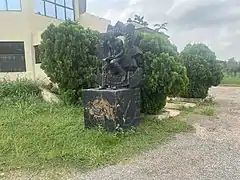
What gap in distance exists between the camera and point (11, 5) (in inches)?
456

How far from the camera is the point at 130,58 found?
6.08 metres

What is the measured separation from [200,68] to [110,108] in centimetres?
556

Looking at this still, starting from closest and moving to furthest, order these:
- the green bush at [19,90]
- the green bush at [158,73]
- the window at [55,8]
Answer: the green bush at [158,73], the green bush at [19,90], the window at [55,8]

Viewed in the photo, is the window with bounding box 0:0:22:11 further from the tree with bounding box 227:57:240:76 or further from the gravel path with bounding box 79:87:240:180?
the tree with bounding box 227:57:240:76

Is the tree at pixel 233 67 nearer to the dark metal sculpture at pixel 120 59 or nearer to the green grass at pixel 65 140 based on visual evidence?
the green grass at pixel 65 140

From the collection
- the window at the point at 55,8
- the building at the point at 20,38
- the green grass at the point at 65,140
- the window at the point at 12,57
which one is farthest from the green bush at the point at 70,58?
the window at the point at 55,8

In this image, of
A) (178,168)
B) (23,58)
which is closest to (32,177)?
(178,168)

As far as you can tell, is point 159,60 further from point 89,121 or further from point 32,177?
point 32,177

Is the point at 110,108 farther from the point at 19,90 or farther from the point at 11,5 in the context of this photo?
the point at 11,5

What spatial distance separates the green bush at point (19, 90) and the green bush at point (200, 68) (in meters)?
5.32

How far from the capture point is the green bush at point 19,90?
907 cm

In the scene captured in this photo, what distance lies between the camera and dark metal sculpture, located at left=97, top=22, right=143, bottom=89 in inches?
231

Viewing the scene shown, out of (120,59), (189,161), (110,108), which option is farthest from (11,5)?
(189,161)

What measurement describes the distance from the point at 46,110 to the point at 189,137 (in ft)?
13.2
